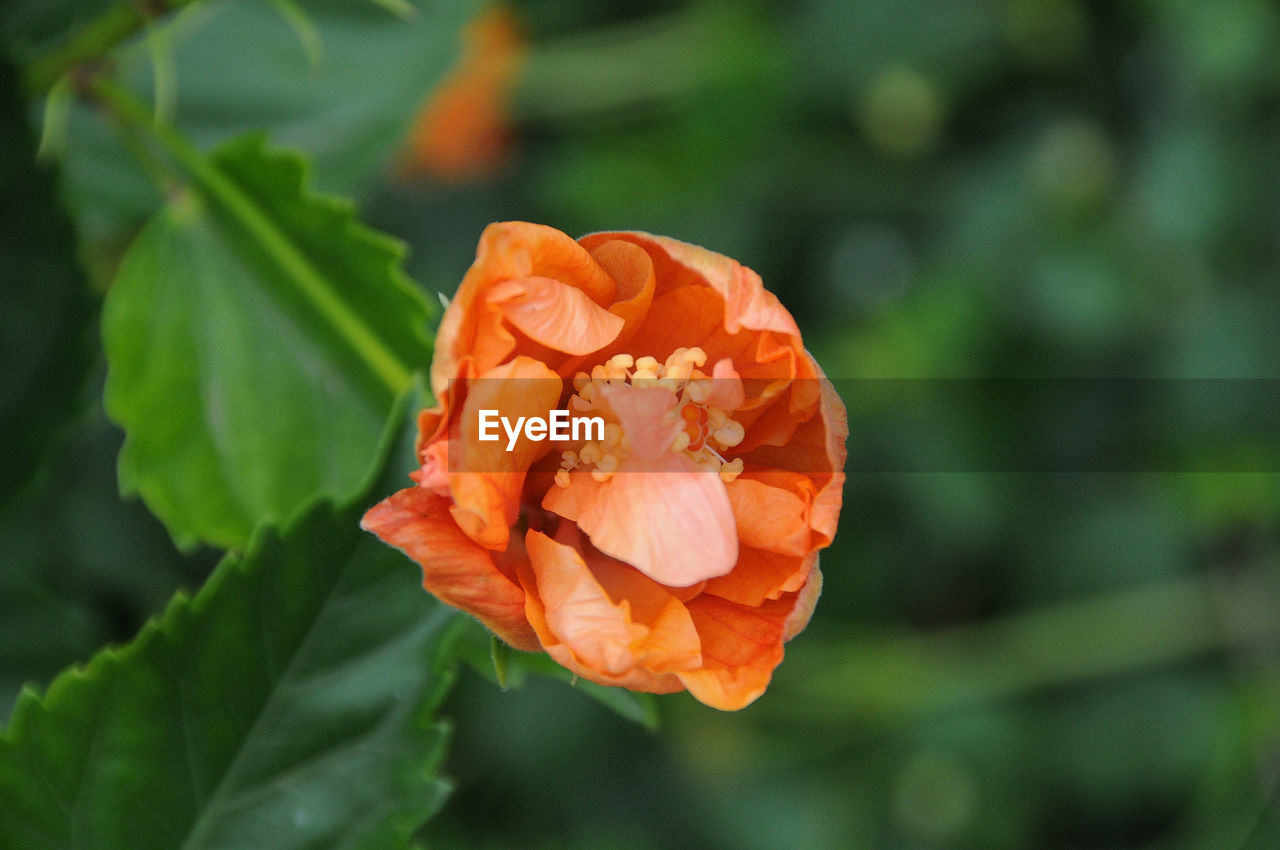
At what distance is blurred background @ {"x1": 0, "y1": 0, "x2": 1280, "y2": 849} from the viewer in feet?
5.35

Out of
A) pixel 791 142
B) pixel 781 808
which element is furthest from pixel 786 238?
pixel 781 808

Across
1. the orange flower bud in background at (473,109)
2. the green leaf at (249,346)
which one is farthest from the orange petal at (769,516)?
the orange flower bud in background at (473,109)

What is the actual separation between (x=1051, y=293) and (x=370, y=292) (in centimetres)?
122

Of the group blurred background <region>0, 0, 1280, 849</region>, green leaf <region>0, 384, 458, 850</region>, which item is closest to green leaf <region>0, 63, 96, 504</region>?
green leaf <region>0, 384, 458, 850</region>

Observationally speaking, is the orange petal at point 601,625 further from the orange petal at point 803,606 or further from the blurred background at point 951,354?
the blurred background at point 951,354

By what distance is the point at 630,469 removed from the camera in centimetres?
55

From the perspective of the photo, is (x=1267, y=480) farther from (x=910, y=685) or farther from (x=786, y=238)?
(x=786, y=238)

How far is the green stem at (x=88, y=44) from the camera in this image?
742mm

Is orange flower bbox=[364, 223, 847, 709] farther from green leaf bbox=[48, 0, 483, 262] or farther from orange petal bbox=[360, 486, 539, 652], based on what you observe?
green leaf bbox=[48, 0, 483, 262]

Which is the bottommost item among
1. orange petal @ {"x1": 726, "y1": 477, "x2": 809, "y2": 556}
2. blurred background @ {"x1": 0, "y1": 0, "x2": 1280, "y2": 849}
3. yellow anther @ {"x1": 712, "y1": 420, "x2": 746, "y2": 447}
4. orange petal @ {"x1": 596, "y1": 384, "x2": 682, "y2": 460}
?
blurred background @ {"x1": 0, "y1": 0, "x2": 1280, "y2": 849}

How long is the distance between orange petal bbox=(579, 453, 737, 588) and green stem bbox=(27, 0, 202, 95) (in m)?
A: 0.47

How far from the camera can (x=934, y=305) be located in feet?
5.41
